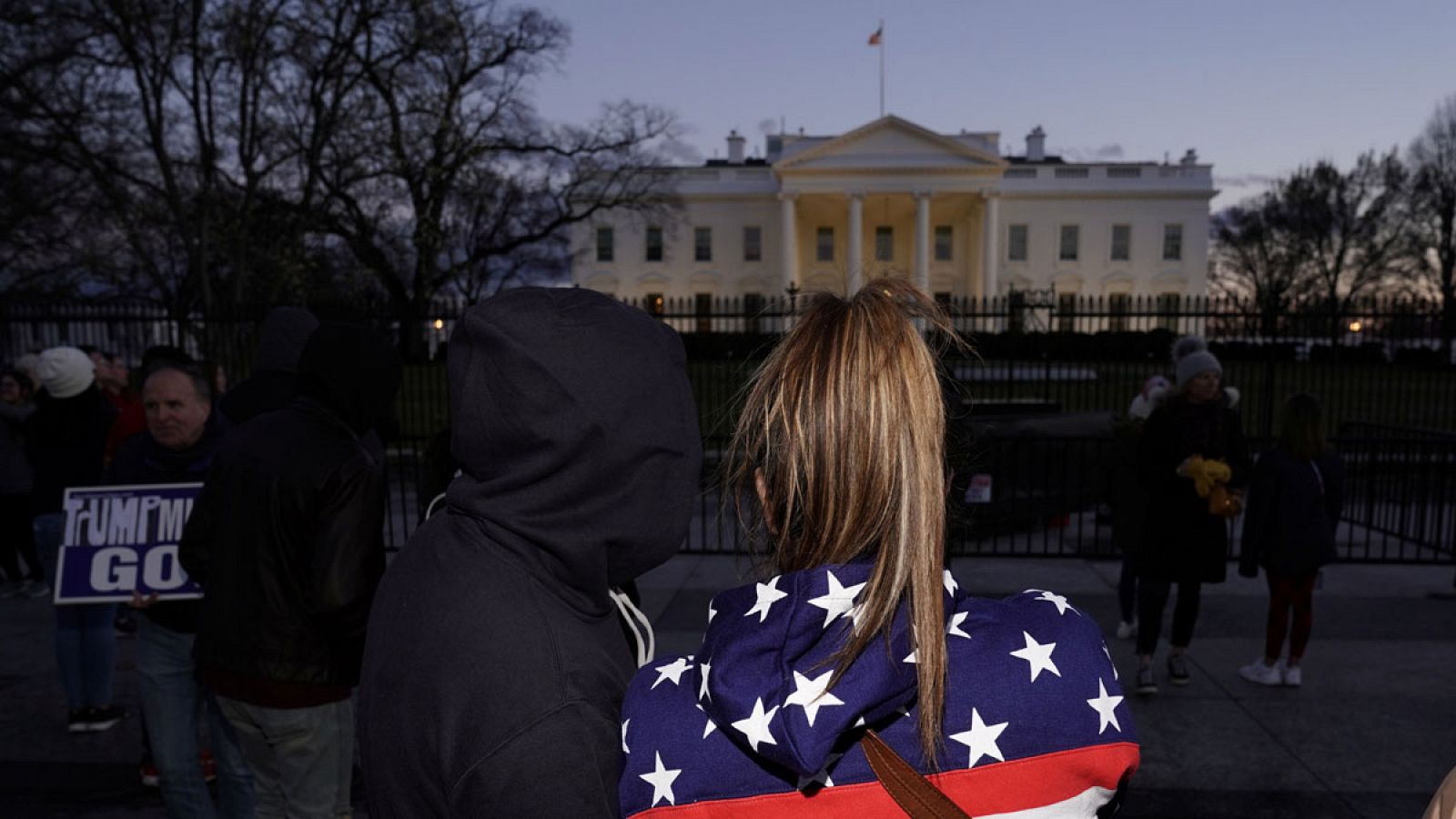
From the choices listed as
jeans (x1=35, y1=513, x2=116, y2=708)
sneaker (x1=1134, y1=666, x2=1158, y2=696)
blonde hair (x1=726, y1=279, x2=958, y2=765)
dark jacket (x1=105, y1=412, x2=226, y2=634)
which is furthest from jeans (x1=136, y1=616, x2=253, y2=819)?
sneaker (x1=1134, y1=666, x2=1158, y2=696)

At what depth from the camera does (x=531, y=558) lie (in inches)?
54.1

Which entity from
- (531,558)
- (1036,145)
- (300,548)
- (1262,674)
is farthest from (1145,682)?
(1036,145)

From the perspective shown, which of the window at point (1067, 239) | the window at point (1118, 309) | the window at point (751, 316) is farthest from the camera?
the window at point (1067, 239)

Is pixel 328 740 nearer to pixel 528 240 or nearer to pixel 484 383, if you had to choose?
pixel 484 383

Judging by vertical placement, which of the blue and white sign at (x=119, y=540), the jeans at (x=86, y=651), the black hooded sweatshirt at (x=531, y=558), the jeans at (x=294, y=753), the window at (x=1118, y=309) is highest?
Result: the window at (x=1118, y=309)

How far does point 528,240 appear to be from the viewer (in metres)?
33.6

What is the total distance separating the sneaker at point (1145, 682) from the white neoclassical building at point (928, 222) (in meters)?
52.2

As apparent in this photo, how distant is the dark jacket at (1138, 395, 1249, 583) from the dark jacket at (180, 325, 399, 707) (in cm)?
436

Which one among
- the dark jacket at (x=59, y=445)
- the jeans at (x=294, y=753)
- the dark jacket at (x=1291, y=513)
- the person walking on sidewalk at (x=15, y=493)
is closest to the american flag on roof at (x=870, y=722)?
the jeans at (x=294, y=753)

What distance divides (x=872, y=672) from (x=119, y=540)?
153 inches

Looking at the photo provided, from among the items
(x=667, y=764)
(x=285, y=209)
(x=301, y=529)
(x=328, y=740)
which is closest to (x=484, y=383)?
(x=667, y=764)

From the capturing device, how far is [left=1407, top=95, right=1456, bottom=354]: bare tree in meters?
42.8

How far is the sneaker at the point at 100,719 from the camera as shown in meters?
Result: 5.04

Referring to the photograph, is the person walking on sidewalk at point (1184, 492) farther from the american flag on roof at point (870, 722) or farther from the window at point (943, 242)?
the window at point (943, 242)
